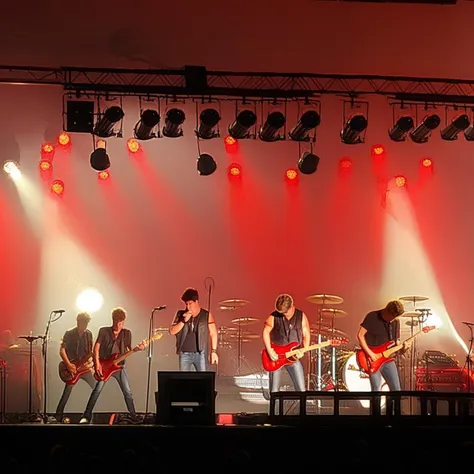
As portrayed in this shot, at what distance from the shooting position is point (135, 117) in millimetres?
12359

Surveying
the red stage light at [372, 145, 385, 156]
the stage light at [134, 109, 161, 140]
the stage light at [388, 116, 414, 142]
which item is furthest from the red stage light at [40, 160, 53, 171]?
the stage light at [388, 116, 414, 142]

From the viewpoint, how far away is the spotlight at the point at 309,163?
11.8 meters

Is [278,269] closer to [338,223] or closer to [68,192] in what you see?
[338,223]

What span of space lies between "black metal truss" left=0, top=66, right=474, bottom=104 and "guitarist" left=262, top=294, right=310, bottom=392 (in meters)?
3.26

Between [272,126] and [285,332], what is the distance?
9.55ft

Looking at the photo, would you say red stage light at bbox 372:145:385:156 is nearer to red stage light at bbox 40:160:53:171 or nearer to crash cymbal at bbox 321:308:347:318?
crash cymbal at bbox 321:308:347:318

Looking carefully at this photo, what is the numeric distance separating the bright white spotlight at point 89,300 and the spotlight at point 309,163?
3587mm

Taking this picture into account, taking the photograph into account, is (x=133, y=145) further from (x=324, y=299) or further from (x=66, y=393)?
(x=66, y=393)

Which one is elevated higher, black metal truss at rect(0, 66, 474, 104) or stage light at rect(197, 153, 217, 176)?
black metal truss at rect(0, 66, 474, 104)

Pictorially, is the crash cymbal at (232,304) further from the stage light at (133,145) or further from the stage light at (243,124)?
the stage light at (133,145)

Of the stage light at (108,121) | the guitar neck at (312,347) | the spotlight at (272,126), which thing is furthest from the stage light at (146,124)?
the guitar neck at (312,347)

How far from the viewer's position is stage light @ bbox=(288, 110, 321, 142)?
1101cm

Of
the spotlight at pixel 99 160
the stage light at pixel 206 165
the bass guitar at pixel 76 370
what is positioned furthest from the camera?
the stage light at pixel 206 165

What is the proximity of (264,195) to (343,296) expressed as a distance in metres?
1.97
